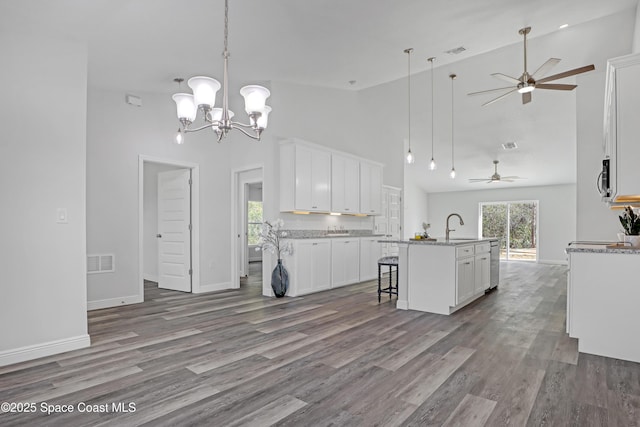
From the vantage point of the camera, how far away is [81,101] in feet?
10.8

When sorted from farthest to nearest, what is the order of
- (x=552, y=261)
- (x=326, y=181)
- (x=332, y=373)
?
(x=552, y=261) < (x=326, y=181) < (x=332, y=373)

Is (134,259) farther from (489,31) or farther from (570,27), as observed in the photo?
(570,27)

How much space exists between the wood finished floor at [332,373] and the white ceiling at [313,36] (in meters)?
2.79

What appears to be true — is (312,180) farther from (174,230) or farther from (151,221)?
(151,221)

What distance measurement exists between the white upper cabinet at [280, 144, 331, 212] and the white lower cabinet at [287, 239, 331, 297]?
594 mm

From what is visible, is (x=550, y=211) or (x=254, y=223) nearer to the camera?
(x=254, y=223)

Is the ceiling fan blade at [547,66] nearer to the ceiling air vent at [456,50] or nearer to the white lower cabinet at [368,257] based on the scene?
the ceiling air vent at [456,50]

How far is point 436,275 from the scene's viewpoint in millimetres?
4375

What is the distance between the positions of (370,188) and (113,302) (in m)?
4.87

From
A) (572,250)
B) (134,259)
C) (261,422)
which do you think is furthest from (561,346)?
(134,259)

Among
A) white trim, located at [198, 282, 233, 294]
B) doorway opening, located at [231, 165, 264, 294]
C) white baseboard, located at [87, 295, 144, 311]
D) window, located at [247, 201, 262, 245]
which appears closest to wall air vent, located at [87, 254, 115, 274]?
white baseboard, located at [87, 295, 144, 311]

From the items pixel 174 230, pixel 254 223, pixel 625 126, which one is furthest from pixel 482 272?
pixel 254 223

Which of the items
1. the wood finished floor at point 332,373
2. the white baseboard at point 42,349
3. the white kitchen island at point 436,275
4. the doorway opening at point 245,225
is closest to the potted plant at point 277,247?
the doorway opening at point 245,225

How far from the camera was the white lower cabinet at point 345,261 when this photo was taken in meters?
6.16
